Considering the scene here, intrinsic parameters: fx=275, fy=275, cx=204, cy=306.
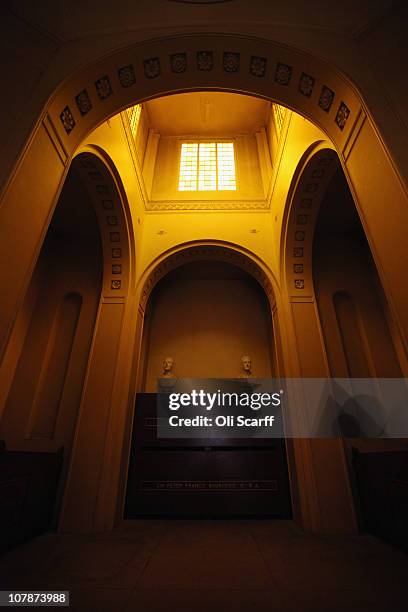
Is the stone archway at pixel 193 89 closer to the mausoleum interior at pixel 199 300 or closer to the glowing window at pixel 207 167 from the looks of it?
the mausoleum interior at pixel 199 300

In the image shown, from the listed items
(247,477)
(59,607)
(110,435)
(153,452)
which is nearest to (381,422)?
(247,477)

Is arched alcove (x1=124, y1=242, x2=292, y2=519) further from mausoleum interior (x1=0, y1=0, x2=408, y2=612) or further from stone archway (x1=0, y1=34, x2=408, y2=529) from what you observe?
stone archway (x1=0, y1=34, x2=408, y2=529)

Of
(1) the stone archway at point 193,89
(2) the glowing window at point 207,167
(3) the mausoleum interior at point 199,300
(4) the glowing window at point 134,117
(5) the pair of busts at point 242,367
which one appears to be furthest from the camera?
(2) the glowing window at point 207,167

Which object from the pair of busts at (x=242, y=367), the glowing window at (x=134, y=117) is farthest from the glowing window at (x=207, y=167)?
the pair of busts at (x=242, y=367)

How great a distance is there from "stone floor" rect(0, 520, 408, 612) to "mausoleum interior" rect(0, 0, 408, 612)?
0.04 metres

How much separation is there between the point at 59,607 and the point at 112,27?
5.96m

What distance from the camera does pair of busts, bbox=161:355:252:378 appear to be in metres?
7.15

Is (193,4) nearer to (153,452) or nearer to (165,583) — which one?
(165,583)

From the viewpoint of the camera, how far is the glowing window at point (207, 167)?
323 inches

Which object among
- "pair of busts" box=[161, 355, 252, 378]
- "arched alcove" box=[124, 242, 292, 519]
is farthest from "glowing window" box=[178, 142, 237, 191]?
"pair of busts" box=[161, 355, 252, 378]

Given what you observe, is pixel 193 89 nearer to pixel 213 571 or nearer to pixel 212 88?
pixel 212 88

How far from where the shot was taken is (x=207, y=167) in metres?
8.73

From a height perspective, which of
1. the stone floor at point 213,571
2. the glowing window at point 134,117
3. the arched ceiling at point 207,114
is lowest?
the stone floor at point 213,571

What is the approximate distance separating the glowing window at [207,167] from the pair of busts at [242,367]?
4.90 meters
